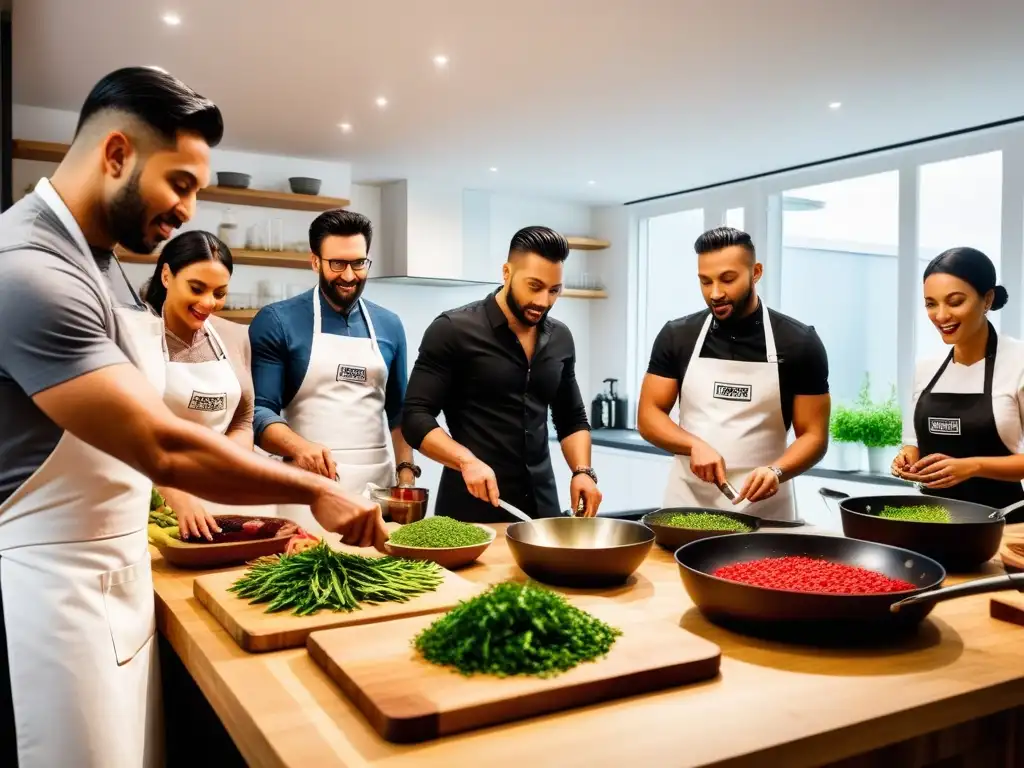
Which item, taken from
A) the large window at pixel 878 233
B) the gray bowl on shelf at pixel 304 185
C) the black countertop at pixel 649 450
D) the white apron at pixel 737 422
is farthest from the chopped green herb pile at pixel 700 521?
the gray bowl on shelf at pixel 304 185

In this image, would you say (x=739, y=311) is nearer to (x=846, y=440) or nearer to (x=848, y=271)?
(x=846, y=440)

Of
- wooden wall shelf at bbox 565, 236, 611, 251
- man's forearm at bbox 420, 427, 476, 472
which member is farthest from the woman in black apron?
wooden wall shelf at bbox 565, 236, 611, 251

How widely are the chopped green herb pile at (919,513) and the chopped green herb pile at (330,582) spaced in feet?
3.24

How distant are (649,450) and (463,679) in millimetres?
4339

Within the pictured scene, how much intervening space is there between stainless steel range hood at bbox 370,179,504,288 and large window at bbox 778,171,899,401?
6.76 feet

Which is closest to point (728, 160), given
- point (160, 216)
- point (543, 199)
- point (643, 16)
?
point (543, 199)

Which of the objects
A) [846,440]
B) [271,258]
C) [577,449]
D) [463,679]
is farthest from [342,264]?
[846,440]

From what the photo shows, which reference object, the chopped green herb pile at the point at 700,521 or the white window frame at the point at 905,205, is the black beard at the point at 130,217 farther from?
the white window frame at the point at 905,205

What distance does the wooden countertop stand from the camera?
2.85 feet

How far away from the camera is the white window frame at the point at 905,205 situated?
158 inches

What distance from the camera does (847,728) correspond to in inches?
36.6

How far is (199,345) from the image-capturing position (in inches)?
96.4

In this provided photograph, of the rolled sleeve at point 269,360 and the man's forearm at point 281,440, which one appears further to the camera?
the rolled sleeve at point 269,360

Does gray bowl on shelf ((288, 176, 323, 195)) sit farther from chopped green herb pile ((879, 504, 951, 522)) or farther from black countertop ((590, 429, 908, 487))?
chopped green herb pile ((879, 504, 951, 522))
